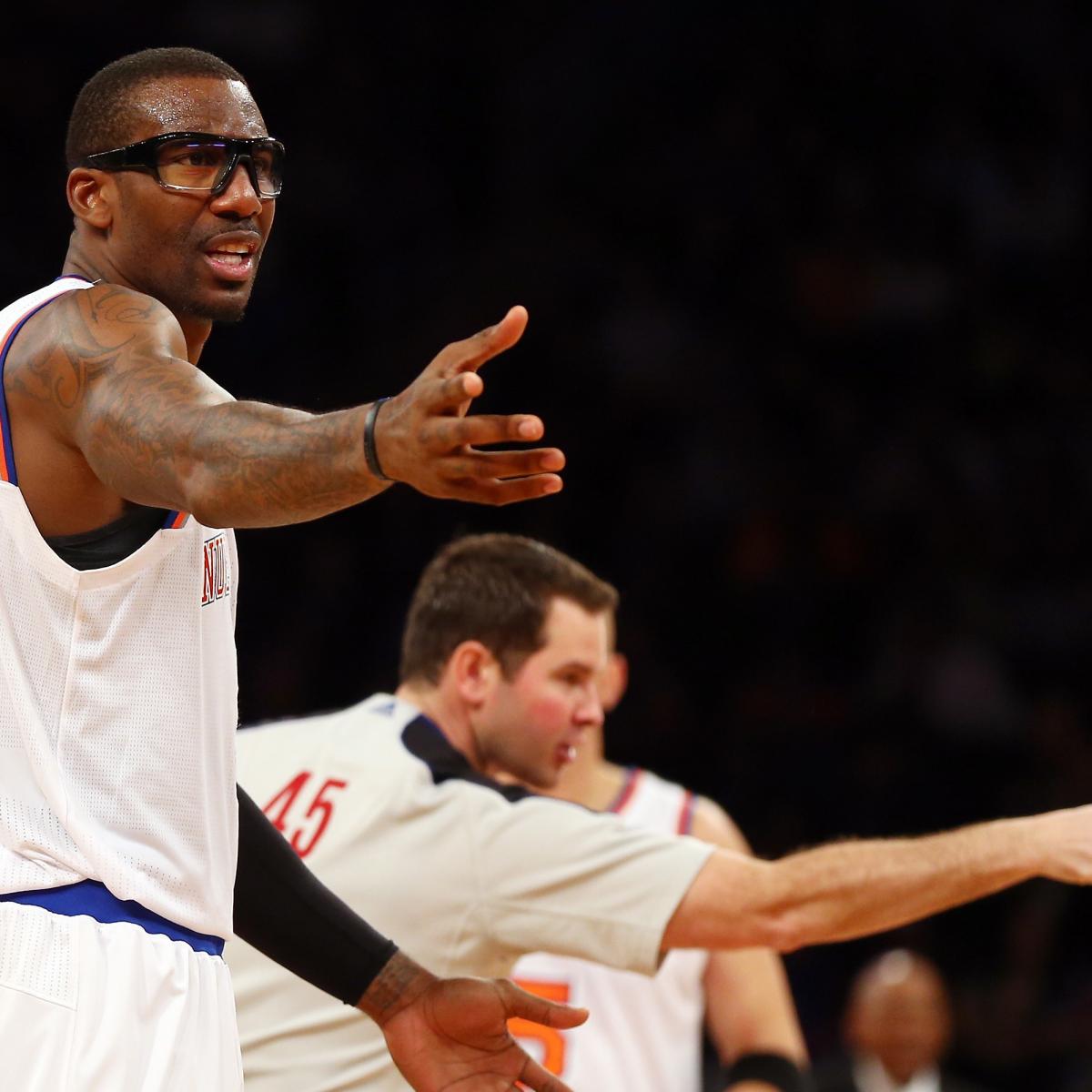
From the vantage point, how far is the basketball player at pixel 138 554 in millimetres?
2223

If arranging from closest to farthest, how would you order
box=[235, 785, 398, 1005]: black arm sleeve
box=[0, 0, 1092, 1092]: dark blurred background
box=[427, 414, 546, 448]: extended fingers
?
box=[427, 414, 546, 448]: extended fingers → box=[235, 785, 398, 1005]: black arm sleeve → box=[0, 0, 1092, 1092]: dark blurred background

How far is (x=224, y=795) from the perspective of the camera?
2.78m

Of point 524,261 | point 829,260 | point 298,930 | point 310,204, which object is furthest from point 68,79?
point 298,930

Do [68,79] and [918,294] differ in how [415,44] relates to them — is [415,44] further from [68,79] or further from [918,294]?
[918,294]

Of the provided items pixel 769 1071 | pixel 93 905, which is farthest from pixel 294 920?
pixel 769 1071

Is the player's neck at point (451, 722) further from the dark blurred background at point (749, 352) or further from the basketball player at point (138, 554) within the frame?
the dark blurred background at point (749, 352)

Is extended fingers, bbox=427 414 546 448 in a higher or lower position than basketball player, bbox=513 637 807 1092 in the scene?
higher

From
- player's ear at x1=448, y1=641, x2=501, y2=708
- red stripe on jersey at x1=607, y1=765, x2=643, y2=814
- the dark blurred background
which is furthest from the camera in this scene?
the dark blurred background

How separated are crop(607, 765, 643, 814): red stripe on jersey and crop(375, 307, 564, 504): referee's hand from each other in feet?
12.5

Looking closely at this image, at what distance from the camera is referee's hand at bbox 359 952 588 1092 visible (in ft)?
10.5

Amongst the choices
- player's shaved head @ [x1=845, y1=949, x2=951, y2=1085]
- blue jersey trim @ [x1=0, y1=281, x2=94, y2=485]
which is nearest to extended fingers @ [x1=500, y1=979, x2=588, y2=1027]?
blue jersey trim @ [x1=0, y1=281, x2=94, y2=485]

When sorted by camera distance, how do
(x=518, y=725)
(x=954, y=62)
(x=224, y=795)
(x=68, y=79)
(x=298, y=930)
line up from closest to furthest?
(x=224, y=795)
(x=298, y=930)
(x=518, y=725)
(x=68, y=79)
(x=954, y=62)

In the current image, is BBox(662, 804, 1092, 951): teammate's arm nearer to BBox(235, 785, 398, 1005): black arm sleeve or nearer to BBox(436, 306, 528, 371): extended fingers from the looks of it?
BBox(235, 785, 398, 1005): black arm sleeve

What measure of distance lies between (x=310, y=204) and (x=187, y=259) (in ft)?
23.6
